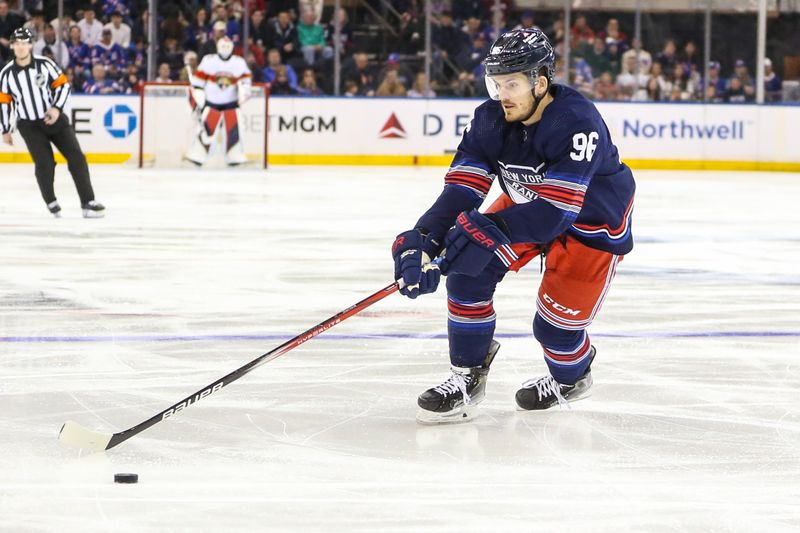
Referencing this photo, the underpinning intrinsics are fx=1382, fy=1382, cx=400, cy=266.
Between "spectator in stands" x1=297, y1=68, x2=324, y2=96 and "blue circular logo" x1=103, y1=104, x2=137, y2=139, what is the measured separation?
1624 millimetres

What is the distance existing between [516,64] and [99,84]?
10636 millimetres

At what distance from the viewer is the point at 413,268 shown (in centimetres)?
287

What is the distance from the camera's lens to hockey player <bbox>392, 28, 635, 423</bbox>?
291cm

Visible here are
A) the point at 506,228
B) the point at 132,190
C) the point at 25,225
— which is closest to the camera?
the point at 506,228

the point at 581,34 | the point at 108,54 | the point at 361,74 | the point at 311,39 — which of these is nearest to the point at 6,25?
the point at 108,54

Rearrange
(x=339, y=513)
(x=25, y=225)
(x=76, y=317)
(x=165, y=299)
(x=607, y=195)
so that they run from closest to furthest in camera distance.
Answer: (x=339, y=513), (x=607, y=195), (x=76, y=317), (x=165, y=299), (x=25, y=225)

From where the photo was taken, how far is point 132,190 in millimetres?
10086

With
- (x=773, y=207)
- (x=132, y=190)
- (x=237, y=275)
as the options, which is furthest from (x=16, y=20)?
(x=237, y=275)

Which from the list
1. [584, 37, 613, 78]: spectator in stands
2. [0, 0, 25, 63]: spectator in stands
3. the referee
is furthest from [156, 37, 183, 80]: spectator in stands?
the referee

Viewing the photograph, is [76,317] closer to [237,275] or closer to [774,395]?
[237,275]

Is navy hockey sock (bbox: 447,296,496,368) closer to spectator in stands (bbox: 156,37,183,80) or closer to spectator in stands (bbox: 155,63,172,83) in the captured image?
spectator in stands (bbox: 155,63,172,83)

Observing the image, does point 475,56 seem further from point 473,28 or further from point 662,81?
point 662,81

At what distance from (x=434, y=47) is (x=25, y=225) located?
6.74m

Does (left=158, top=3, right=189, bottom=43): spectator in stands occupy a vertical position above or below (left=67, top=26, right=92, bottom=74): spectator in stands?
above
